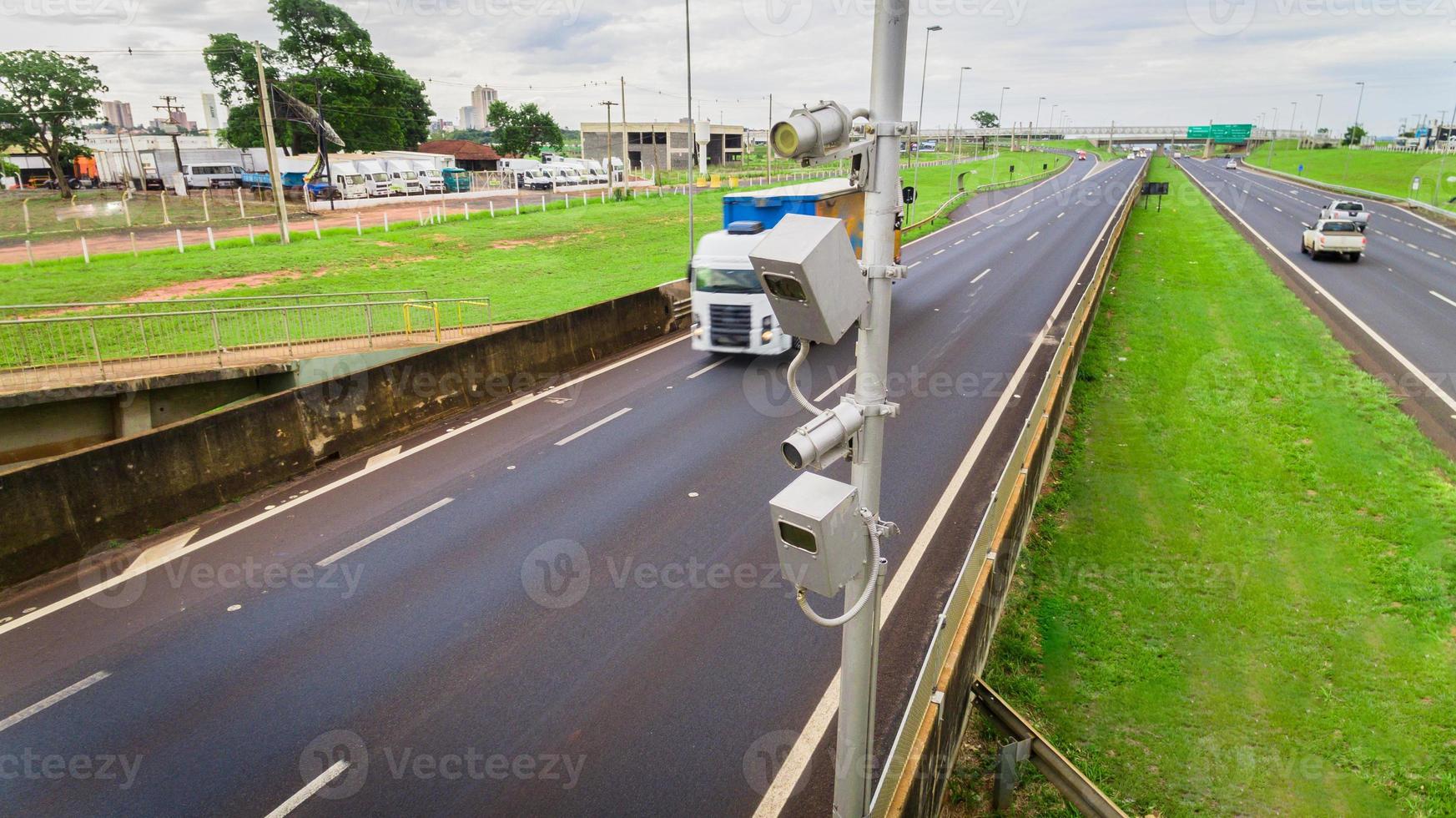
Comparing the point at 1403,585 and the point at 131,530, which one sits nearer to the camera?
the point at 1403,585

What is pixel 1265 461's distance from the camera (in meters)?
12.7

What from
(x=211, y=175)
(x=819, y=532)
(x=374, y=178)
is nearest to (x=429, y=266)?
(x=819, y=532)

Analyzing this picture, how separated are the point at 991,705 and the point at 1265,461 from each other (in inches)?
359

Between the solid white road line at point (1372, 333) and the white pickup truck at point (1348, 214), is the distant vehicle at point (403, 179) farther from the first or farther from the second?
the white pickup truck at point (1348, 214)

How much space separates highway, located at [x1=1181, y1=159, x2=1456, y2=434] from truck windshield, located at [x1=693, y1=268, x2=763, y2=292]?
43.9ft

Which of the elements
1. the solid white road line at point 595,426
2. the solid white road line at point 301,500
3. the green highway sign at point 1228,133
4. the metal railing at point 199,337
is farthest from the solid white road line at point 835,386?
the green highway sign at point 1228,133

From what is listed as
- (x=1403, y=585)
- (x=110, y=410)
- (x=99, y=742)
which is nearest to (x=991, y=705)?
(x=1403, y=585)

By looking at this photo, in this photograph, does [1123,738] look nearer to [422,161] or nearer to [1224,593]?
[1224,593]

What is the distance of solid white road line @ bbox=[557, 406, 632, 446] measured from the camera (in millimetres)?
13891

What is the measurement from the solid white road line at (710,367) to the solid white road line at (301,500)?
202 cm

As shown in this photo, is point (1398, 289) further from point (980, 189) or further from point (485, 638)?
point (980, 189)

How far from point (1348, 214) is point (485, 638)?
45.1m

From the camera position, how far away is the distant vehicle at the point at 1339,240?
30828 millimetres

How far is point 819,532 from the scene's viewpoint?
3.76 m
